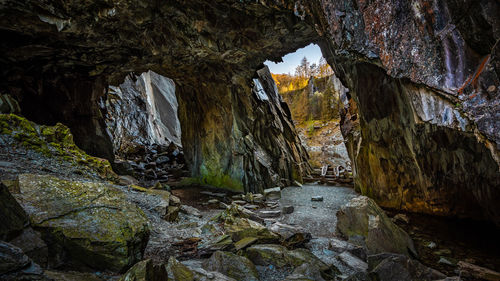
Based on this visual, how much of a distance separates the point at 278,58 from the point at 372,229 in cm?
893

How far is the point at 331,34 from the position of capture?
5629 millimetres

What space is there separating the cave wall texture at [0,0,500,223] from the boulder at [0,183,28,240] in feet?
19.2

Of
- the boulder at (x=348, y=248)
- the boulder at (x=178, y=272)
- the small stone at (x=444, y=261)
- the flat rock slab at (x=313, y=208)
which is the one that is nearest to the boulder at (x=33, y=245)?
the boulder at (x=178, y=272)

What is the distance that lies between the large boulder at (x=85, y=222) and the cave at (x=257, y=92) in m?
0.03

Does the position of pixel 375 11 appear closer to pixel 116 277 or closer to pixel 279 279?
pixel 279 279

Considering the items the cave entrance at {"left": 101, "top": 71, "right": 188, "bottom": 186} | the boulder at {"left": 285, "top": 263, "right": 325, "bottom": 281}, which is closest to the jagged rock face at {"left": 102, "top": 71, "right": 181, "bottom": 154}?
the cave entrance at {"left": 101, "top": 71, "right": 188, "bottom": 186}

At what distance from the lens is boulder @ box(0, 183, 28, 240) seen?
2305 mm

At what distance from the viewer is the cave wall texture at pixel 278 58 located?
338 centimetres

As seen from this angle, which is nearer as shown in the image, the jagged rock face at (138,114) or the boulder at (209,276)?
the boulder at (209,276)

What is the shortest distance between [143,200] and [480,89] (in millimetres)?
7215

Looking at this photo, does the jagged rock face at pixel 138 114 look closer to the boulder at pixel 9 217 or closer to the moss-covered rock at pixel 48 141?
the moss-covered rock at pixel 48 141

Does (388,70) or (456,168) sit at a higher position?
(388,70)

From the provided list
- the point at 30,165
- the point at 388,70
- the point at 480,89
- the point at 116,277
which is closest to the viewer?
the point at 116,277

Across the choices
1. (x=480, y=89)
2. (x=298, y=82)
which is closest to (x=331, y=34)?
(x=480, y=89)
